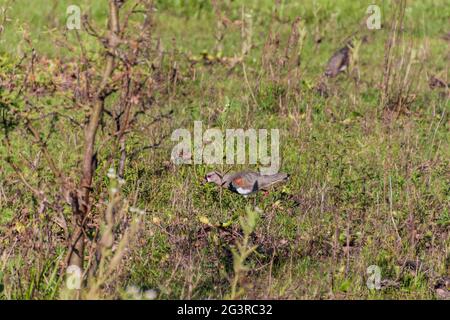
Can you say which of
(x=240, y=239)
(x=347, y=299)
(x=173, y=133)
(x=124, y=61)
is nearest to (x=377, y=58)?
(x=173, y=133)

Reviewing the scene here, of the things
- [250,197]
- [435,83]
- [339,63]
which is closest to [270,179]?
[250,197]

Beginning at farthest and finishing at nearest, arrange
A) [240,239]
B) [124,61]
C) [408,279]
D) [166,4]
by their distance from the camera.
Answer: [166,4] < [240,239] < [408,279] < [124,61]

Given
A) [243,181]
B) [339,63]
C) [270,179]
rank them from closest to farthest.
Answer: [243,181] → [270,179] → [339,63]

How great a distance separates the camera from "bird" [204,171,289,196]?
5.47 meters

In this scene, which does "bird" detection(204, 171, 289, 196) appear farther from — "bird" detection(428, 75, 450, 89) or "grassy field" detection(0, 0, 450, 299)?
"bird" detection(428, 75, 450, 89)

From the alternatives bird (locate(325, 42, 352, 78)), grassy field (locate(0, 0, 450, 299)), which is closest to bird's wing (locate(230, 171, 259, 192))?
grassy field (locate(0, 0, 450, 299))

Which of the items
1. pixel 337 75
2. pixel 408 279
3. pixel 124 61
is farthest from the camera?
pixel 337 75

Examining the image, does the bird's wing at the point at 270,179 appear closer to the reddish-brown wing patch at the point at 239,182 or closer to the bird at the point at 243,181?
the bird at the point at 243,181

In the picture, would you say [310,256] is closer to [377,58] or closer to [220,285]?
[220,285]

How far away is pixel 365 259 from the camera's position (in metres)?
4.72

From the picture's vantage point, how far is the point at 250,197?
5.64 meters

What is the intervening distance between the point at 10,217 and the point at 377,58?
5.09 m

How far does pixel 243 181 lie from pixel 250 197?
0.60 ft

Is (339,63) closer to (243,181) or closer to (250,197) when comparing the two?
(250,197)
